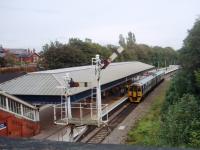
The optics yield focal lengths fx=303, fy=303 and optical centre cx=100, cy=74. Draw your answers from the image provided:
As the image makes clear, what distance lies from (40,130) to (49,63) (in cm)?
2709

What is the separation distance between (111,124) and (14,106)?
24.9 feet

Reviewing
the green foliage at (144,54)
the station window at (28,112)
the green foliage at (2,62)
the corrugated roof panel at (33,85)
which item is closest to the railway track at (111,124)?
the corrugated roof panel at (33,85)

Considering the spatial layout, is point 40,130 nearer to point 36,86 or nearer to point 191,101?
point 36,86

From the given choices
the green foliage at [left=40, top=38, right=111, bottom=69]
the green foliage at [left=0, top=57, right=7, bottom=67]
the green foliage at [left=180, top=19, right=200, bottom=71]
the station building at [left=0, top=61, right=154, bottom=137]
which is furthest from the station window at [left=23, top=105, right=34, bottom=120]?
the green foliage at [left=0, top=57, right=7, bottom=67]

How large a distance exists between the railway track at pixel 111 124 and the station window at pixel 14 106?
447 cm

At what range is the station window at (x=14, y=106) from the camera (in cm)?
1806

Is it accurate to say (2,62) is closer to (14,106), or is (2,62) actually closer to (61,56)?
(61,56)

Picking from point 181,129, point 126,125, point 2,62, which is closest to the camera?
point 181,129

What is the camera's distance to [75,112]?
26.7 meters

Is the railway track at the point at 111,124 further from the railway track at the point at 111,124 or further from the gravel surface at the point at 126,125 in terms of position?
the gravel surface at the point at 126,125

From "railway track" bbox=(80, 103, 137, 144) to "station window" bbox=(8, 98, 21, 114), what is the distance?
447cm

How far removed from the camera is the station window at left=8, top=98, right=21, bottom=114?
18.1 m

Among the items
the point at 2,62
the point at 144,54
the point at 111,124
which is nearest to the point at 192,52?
the point at 111,124

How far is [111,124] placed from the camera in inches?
893
